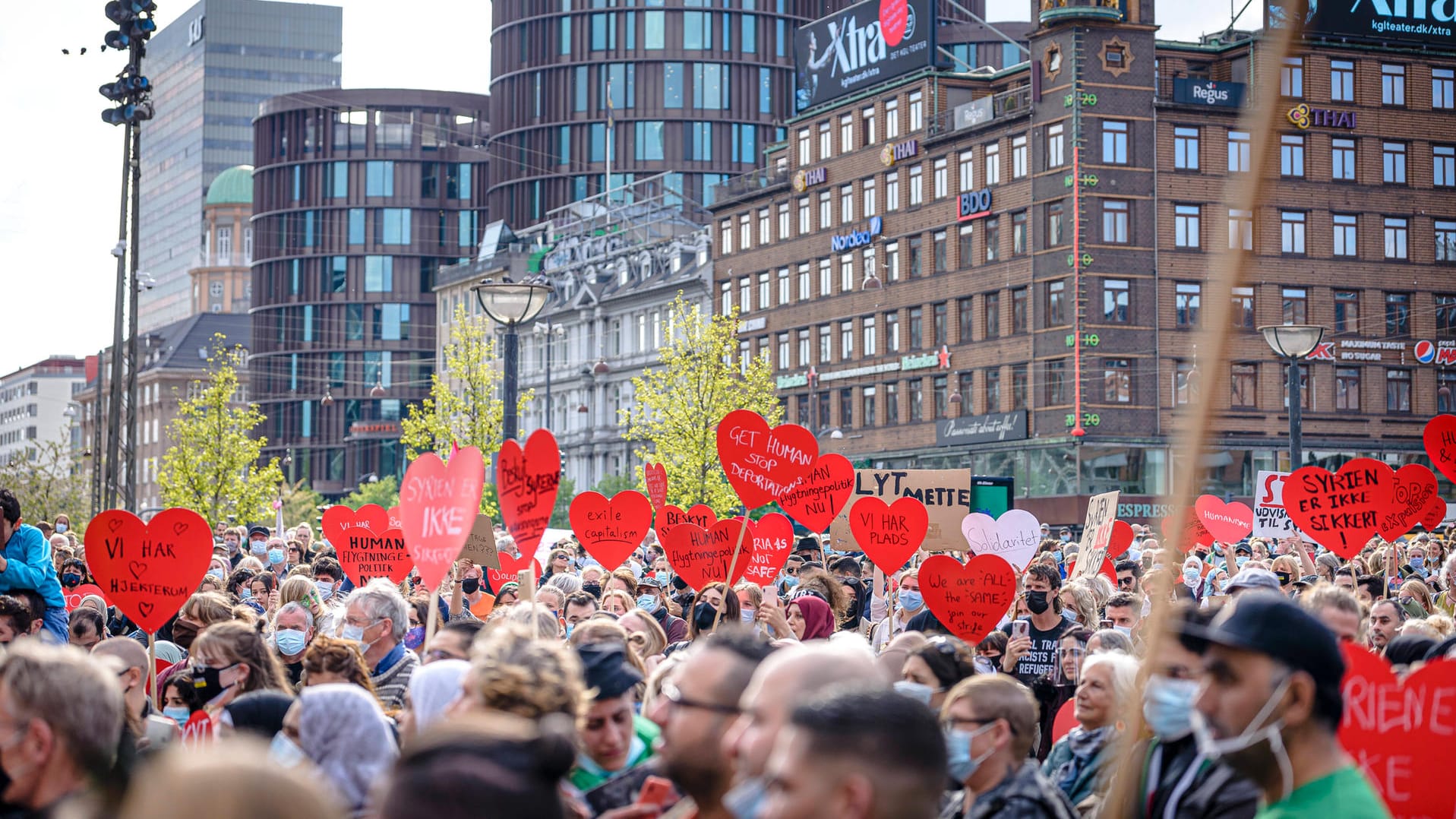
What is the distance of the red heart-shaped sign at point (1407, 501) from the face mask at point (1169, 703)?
10129 mm

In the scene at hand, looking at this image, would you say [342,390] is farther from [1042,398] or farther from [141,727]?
[141,727]

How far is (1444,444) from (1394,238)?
52985 millimetres

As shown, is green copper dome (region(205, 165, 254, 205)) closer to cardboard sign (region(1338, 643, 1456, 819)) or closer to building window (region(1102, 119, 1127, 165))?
building window (region(1102, 119, 1127, 165))

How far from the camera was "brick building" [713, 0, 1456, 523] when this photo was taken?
199 ft

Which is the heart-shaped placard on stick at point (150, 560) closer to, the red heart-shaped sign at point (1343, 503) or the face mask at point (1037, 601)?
the face mask at point (1037, 601)

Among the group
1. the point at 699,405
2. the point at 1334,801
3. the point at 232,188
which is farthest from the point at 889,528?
the point at 232,188

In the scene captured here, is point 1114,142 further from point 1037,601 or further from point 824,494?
point 1037,601

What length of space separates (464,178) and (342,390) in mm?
15627

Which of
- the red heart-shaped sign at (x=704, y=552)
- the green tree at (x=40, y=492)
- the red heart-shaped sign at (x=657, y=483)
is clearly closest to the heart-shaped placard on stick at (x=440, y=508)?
the red heart-shaped sign at (x=704, y=552)

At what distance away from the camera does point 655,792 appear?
512 cm

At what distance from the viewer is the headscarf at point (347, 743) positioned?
5.27 m

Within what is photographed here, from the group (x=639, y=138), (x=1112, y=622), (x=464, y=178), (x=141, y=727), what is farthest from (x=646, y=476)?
(x=464, y=178)

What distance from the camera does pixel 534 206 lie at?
108 m

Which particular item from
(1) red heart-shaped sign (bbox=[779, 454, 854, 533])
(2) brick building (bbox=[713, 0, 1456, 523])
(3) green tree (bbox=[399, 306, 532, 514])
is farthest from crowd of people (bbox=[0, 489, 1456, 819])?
(2) brick building (bbox=[713, 0, 1456, 523])
